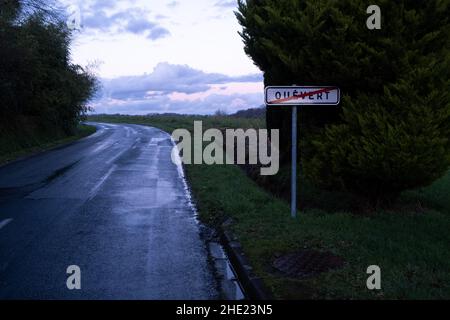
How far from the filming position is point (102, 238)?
7570 mm

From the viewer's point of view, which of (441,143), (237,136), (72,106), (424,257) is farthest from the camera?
(72,106)

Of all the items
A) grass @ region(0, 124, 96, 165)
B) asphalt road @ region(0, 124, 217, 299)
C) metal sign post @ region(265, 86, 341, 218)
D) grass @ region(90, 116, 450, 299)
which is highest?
metal sign post @ region(265, 86, 341, 218)

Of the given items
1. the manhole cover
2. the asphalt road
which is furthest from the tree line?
the asphalt road

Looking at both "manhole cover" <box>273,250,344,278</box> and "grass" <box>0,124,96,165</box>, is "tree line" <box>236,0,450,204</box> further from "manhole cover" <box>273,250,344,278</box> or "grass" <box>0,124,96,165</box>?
"grass" <box>0,124,96,165</box>

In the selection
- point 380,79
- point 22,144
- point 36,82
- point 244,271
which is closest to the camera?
point 244,271

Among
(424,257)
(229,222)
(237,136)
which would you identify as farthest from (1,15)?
(424,257)

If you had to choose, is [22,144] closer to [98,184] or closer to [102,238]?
[98,184]

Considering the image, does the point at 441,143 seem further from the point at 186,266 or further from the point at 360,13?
the point at 186,266

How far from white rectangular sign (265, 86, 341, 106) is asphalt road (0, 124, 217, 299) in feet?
8.40

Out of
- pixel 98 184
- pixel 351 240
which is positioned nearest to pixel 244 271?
pixel 351 240

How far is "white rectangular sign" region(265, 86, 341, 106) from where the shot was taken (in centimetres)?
791

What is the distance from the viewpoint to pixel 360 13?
764 cm

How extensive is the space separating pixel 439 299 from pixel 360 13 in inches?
182

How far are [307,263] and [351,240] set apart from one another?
3.69 feet
